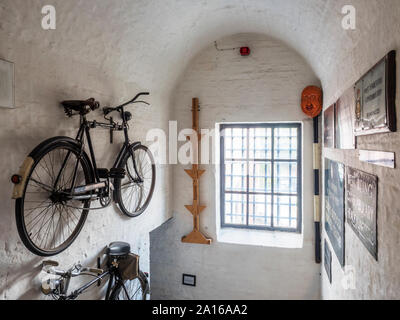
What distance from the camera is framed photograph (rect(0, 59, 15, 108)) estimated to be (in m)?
1.44

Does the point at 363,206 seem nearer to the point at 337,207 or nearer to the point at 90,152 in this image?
the point at 337,207

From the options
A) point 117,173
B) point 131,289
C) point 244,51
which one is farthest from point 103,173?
point 244,51

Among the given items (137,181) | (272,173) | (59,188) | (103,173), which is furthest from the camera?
(272,173)

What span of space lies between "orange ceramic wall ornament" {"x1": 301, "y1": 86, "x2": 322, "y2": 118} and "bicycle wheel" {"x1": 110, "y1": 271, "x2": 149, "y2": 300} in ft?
8.50

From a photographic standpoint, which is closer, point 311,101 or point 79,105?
point 79,105

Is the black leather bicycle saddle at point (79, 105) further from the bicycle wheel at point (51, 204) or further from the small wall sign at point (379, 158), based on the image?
the small wall sign at point (379, 158)

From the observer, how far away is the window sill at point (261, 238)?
360cm

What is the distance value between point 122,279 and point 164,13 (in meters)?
2.32

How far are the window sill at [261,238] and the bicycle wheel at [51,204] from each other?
89.1 inches

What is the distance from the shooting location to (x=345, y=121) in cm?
191

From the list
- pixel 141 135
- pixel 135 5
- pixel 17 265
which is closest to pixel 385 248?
pixel 17 265

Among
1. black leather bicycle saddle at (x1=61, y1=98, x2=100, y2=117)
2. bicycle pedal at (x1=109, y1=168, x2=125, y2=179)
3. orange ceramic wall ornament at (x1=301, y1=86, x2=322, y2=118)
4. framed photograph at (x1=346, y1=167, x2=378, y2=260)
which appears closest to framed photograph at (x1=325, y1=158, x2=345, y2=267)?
framed photograph at (x1=346, y1=167, x2=378, y2=260)

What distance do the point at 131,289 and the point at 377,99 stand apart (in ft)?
9.21

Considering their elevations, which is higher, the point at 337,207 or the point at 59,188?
the point at 59,188
